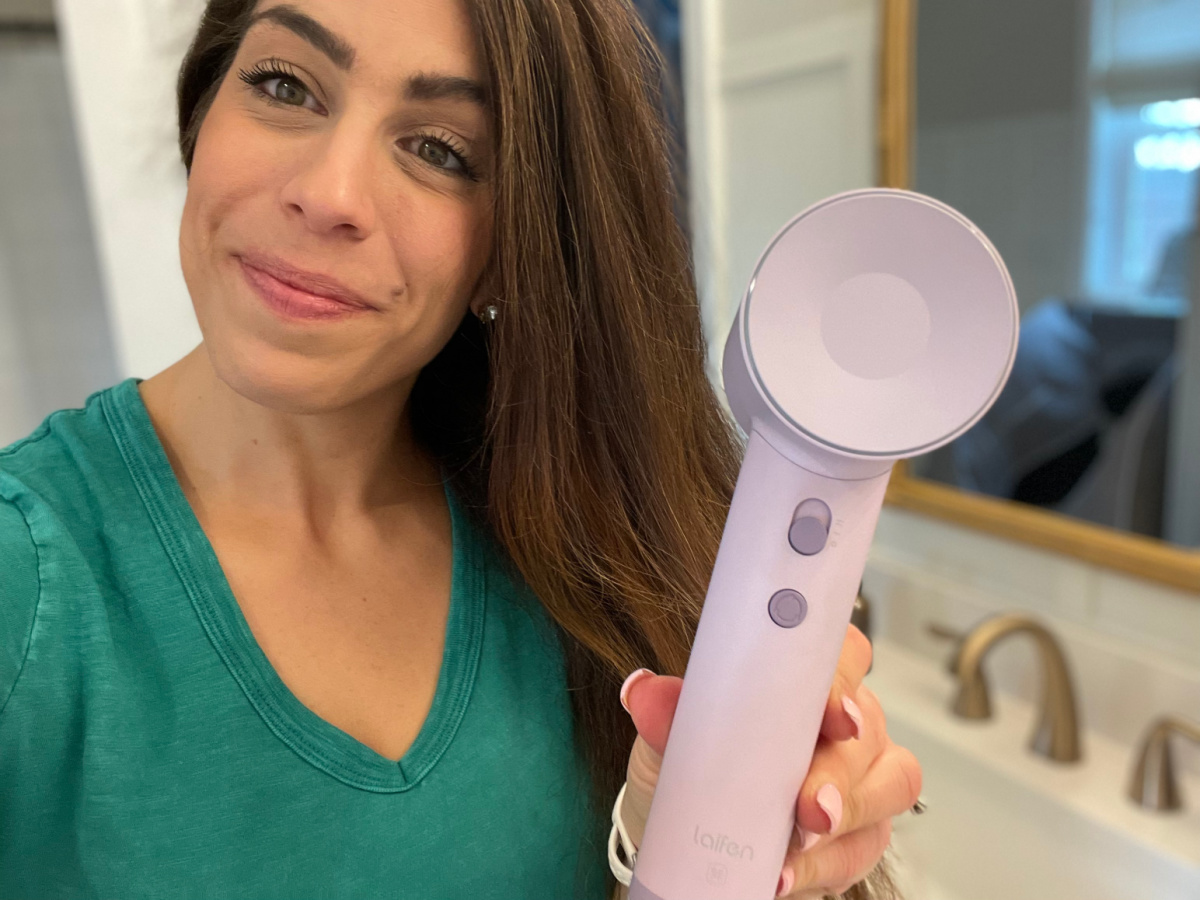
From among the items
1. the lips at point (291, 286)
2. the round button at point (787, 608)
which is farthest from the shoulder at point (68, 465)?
the round button at point (787, 608)

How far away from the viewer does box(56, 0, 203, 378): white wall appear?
0.97m

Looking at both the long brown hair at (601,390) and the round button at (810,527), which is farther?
the long brown hair at (601,390)

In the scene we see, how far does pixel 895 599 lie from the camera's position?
1178 mm

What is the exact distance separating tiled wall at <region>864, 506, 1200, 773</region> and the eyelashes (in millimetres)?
795

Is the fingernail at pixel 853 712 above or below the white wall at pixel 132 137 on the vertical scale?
below

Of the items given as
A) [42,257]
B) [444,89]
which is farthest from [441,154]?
[42,257]

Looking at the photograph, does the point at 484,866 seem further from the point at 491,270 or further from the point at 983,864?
the point at 983,864

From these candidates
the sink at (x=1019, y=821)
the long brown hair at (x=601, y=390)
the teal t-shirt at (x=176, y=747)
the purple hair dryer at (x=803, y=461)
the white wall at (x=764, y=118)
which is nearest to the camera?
the purple hair dryer at (x=803, y=461)

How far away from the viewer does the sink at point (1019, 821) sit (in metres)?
0.82

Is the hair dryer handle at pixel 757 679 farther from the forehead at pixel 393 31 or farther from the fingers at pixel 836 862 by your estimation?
the forehead at pixel 393 31

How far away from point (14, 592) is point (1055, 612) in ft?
3.20

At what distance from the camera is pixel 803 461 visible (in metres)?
0.34

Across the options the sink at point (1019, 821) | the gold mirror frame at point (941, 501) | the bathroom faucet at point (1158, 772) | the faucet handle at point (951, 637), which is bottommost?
the sink at point (1019, 821)

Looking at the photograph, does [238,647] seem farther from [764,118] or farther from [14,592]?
[764,118]
